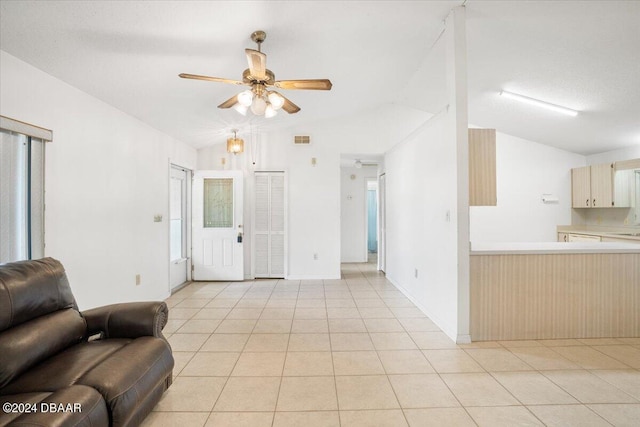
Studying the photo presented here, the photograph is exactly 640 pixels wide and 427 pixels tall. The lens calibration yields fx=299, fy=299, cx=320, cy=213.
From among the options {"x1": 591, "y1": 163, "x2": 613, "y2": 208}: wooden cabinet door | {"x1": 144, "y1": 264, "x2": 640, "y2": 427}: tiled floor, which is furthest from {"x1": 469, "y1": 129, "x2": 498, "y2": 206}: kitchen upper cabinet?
{"x1": 591, "y1": 163, "x2": 613, "y2": 208}: wooden cabinet door

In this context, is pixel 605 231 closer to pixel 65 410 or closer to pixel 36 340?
pixel 65 410

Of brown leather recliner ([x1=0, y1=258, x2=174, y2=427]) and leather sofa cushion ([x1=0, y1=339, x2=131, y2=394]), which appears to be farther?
leather sofa cushion ([x1=0, y1=339, x2=131, y2=394])

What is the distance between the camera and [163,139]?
435 centimetres

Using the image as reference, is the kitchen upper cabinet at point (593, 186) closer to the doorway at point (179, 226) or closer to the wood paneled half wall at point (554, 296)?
the wood paneled half wall at point (554, 296)

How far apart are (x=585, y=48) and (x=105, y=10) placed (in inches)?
162

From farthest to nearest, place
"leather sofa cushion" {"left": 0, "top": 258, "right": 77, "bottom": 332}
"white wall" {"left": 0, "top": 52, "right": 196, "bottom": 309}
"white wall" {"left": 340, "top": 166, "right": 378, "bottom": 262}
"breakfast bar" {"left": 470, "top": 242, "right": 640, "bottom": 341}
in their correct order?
"white wall" {"left": 340, "top": 166, "right": 378, "bottom": 262} < "breakfast bar" {"left": 470, "top": 242, "right": 640, "bottom": 341} < "white wall" {"left": 0, "top": 52, "right": 196, "bottom": 309} < "leather sofa cushion" {"left": 0, "top": 258, "right": 77, "bottom": 332}

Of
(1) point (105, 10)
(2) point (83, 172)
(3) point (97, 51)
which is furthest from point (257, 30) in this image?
(2) point (83, 172)

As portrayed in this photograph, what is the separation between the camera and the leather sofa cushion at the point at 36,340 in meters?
1.46

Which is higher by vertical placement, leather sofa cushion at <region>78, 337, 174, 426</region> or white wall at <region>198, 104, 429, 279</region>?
white wall at <region>198, 104, 429, 279</region>

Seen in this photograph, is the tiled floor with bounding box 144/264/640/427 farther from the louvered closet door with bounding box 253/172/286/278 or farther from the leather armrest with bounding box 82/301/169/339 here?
the louvered closet door with bounding box 253/172/286/278

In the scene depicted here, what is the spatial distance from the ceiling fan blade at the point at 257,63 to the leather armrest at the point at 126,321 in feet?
6.20

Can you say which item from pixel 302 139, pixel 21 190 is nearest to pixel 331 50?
pixel 302 139

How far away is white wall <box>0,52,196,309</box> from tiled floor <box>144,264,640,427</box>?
0.85m

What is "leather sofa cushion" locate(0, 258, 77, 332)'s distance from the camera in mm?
1590
